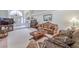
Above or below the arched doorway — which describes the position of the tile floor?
below

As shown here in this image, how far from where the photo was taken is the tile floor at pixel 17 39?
279cm

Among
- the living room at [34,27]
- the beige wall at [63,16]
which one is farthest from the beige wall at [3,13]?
the beige wall at [63,16]

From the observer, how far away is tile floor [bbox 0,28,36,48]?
2.79 metres

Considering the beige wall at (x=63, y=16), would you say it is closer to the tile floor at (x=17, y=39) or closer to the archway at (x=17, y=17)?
the archway at (x=17, y=17)

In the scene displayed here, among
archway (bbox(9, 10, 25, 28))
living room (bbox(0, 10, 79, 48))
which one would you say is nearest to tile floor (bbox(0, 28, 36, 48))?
living room (bbox(0, 10, 79, 48))

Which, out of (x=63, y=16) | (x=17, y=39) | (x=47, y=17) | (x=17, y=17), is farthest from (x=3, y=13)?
(x=63, y=16)

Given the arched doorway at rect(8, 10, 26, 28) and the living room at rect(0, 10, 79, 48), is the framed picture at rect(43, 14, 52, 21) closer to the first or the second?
the living room at rect(0, 10, 79, 48)

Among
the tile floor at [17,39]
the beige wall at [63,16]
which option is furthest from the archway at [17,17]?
the beige wall at [63,16]

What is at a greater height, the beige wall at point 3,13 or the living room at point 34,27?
the beige wall at point 3,13

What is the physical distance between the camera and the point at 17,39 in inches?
110
